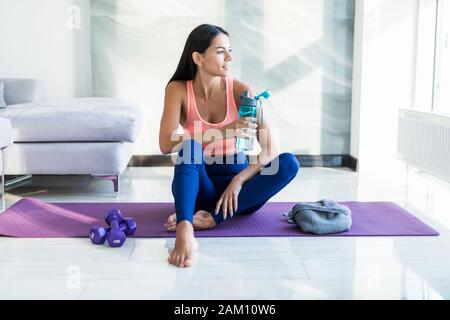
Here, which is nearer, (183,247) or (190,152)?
(183,247)

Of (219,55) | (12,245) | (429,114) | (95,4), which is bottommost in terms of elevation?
(12,245)

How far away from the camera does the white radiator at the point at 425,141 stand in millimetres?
3484

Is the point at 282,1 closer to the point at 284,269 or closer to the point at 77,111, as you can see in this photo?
the point at 77,111

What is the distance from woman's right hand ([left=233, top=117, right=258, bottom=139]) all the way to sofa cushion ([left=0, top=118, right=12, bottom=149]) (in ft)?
4.40

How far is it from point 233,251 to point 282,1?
2.63 meters

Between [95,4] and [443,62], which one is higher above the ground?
[95,4]

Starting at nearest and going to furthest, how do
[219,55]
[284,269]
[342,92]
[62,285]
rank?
[62,285] < [284,269] < [219,55] < [342,92]

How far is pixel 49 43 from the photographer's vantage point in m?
4.76

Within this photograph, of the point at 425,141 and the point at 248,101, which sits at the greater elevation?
the point at 248,101

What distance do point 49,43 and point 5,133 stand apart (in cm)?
162

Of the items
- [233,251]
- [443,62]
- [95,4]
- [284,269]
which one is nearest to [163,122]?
[233,251]

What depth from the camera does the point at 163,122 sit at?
9.12 ft

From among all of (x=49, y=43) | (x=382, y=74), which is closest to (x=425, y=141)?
(x=382, y=74)

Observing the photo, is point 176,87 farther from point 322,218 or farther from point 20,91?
point 20,91
